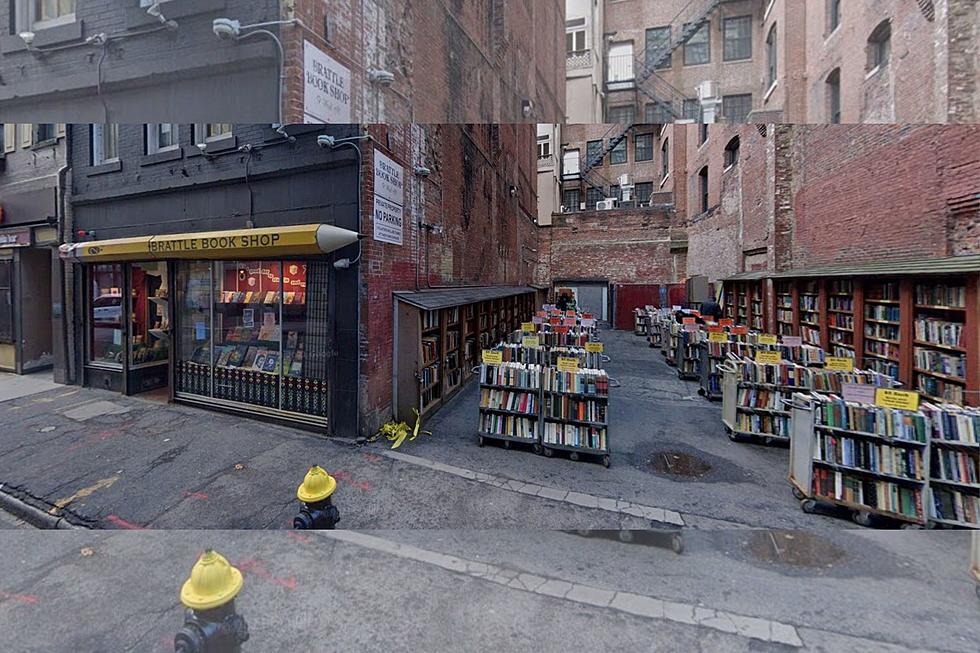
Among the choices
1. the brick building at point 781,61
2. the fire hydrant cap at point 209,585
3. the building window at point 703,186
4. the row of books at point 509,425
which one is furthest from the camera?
the building window at point 703,186

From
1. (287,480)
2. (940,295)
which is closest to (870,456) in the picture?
(287,480)

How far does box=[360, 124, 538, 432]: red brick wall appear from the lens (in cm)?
111

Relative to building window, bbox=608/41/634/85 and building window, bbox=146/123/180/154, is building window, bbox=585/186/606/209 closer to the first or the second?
building window, bbox=608/41/634/85

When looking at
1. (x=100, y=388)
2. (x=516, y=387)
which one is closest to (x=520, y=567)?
(x=516, y=387)

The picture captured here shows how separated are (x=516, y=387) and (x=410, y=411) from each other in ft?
2.83

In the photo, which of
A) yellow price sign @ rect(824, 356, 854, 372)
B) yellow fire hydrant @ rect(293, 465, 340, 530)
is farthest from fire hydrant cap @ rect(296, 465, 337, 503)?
yellow price sign @ rect(824, 356, 854, 372)

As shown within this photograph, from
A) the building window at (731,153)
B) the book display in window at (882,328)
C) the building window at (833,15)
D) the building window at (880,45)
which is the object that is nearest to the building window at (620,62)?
the building window at (833,15)

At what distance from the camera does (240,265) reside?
1.06m

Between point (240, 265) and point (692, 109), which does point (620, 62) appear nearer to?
point (692, 109)

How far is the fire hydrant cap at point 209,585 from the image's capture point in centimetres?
82

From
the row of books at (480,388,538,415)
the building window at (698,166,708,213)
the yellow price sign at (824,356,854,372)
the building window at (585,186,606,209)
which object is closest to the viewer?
the row of books at (480,388,538,415)

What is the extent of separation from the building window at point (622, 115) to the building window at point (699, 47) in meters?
0.32

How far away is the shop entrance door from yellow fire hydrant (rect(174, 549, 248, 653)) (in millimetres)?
624

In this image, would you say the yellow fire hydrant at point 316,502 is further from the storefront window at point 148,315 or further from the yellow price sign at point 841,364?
the yellow price sign at point 841,364
